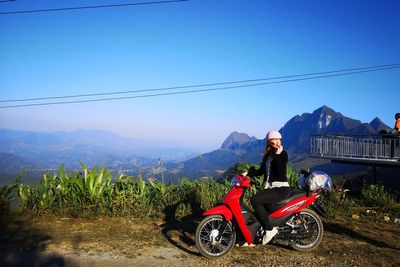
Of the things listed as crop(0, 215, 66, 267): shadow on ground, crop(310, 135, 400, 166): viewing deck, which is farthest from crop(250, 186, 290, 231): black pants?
crop(310, 135, 400, 166): viewing deck

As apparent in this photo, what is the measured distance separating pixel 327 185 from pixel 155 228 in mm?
3204

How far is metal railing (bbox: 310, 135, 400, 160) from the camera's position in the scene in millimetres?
17000

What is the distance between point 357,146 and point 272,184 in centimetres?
1460

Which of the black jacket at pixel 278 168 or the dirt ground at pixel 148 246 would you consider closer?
the dirt ground at pixel 148 246

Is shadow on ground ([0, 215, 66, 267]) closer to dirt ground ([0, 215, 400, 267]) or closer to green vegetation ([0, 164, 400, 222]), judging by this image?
dirt ground ([0, 215, 400, 267])

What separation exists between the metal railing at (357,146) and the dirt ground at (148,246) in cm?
1025

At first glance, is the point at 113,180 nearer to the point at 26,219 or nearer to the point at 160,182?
the point at 160,182

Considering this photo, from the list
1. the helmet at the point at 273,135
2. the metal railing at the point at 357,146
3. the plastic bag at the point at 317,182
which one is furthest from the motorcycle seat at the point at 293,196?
the metal railing at the point at 357,146

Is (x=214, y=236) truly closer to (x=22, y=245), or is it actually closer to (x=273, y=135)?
(x=273, y=135)

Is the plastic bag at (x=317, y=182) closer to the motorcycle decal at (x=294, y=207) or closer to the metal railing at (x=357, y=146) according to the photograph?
the motorcycle decal at (x=294, y=207)

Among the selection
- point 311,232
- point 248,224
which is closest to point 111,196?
point 248,224

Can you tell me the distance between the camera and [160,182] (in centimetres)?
883

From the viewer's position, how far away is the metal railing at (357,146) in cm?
1700

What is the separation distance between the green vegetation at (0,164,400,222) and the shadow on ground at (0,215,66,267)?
63 cm
